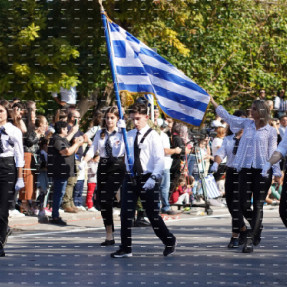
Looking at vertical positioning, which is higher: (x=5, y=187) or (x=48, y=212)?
(x=5, y=187)

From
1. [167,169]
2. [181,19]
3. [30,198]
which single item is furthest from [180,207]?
[181,19]

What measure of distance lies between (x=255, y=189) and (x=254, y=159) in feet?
1.15

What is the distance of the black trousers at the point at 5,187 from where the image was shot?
9367mm

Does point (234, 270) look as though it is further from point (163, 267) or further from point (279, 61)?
point (279, 61)

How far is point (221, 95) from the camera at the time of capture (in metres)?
26.2

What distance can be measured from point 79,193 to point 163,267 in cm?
704

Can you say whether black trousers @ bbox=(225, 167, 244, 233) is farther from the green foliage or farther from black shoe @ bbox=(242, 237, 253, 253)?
the green foliage

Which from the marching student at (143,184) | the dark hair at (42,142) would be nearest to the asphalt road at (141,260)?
the marching student at (143,184)

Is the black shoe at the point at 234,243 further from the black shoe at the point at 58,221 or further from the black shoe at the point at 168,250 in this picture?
the black shoe at the point at 58,221

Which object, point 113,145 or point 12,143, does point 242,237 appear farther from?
point 12,143

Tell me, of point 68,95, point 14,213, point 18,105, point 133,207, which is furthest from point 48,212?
point 68,95

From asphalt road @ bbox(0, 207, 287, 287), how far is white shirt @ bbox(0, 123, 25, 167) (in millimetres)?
1117

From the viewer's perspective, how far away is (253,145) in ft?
31.9

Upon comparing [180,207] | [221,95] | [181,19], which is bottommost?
[180,207]
